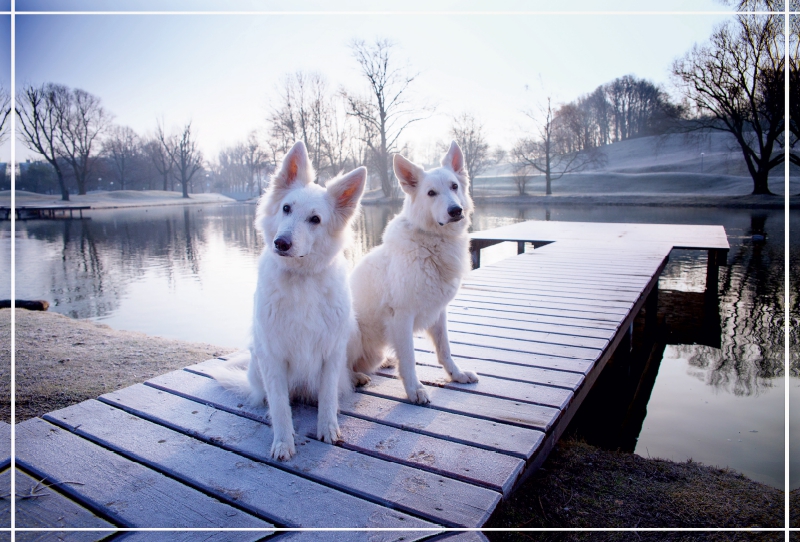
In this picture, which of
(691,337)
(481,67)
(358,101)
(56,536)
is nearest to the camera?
(56,536)

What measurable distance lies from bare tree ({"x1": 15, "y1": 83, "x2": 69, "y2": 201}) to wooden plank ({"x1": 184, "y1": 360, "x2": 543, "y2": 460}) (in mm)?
1703

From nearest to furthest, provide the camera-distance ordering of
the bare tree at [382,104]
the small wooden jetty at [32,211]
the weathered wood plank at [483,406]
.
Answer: the weathered wood plank at [483,406]
the small wooden jetty at [32,211]
the bare tree at [382,104]

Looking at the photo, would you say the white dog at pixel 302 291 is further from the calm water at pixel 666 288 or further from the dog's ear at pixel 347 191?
the calm water at pixel 666 288

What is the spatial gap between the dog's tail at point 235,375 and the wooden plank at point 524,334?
6.01 feet

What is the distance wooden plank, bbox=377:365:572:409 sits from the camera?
2707 mm

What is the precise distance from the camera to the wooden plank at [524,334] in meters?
3.72

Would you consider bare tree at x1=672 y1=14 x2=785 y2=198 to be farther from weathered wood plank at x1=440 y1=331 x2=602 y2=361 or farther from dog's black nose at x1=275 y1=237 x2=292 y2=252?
dog's black nose at x1=275 y1=237 x2=292 y2=252

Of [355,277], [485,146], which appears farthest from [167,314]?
[485,146]

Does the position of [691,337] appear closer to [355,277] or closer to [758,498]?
[758,498]

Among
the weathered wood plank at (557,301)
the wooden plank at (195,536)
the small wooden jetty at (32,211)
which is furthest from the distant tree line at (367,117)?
the wooden plank at (195,536)

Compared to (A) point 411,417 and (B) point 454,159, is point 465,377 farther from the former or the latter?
(B) point 454,159

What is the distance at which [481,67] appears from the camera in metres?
3.18

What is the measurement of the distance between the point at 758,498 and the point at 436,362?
6.36 feet

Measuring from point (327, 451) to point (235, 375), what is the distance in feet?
3.37
